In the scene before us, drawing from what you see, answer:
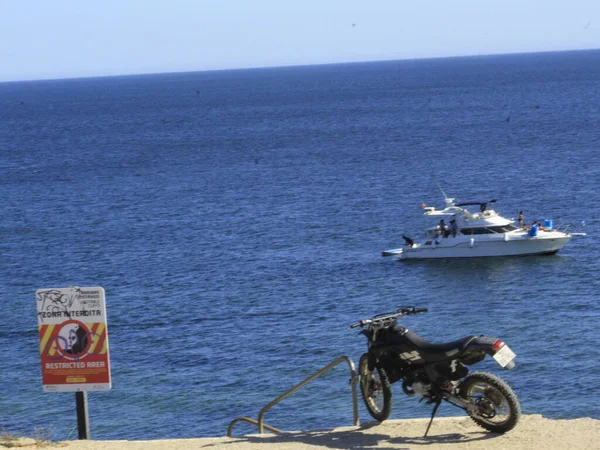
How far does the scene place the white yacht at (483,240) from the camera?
5438cm

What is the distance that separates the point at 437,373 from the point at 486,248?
43.4 metres

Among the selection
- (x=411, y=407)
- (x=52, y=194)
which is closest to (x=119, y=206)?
(x=52, y=194)

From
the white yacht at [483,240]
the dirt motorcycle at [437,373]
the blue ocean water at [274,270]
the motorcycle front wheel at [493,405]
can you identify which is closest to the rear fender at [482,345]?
the dirt motorcycle at [437,373]

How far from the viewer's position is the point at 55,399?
33.1 m

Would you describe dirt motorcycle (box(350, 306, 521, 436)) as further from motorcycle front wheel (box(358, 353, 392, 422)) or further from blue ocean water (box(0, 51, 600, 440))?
blue ocean water (box(0, 51, 600, 440))

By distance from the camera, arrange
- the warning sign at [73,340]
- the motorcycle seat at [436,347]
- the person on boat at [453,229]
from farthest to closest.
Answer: the person on boat at [453,229]
the warning sign at [73,340]
the motorcycle seat at [436,347]

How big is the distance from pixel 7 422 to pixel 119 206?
50204mm

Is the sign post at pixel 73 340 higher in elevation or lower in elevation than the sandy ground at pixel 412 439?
higher

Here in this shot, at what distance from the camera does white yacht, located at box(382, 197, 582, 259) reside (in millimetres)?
54375

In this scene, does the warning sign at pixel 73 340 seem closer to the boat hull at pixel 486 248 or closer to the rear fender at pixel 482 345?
the rear fender at pixel 482 345

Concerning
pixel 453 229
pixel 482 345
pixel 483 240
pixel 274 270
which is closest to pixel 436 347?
pixel 482 345

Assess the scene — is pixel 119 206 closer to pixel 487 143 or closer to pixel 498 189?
pixel 498 189

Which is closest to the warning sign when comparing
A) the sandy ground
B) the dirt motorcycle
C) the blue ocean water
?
the sandy ground

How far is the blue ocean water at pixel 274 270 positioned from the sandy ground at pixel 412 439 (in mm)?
16113
